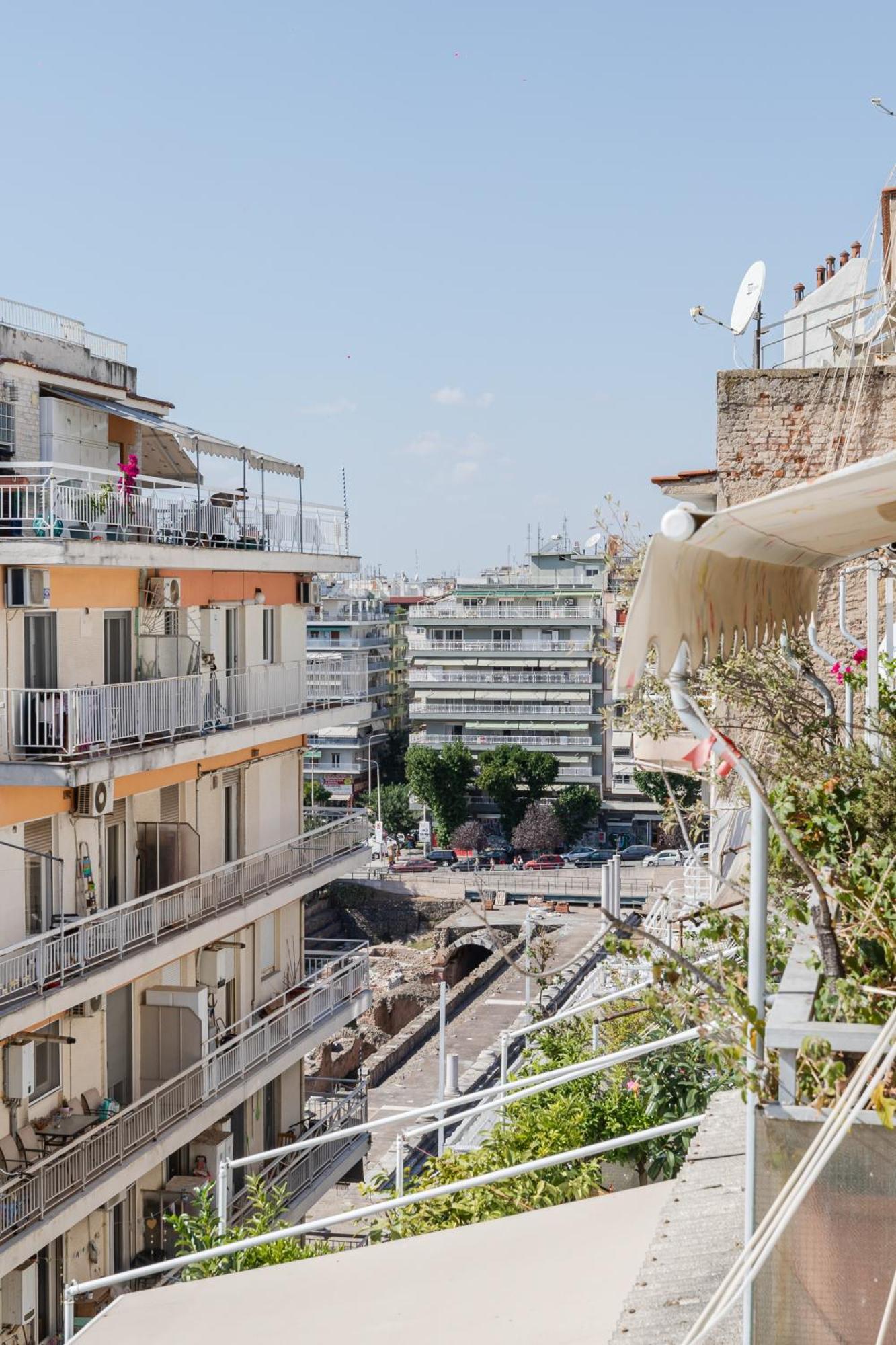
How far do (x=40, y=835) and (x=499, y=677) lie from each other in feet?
232

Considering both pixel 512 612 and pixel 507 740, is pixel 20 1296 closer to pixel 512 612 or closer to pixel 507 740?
pixel 507 740

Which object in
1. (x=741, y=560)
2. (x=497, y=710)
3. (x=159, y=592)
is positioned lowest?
(x=497, y=710)

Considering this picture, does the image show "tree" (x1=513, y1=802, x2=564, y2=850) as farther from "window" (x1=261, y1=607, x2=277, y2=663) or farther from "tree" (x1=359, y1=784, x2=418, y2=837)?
"window" (x1=261, y1=607, x2=277, y2=663)

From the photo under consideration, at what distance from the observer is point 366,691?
8250 centimetres

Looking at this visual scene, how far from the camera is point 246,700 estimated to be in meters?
17.5

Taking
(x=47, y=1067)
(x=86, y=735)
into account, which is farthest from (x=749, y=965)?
(x=47, y=1067)

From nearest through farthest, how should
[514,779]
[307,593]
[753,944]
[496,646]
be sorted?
[753,944] → [307,593] → [514,779] → [496,646]

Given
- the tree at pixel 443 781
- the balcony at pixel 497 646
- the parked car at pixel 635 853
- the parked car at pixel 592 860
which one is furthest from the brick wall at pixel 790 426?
the balcony at pixel 497 646

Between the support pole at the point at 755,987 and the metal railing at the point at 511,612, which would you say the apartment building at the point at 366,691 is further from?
the support pole at the point at 755,987

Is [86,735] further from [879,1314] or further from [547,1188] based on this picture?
[879,1314]

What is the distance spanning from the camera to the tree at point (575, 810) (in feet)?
250

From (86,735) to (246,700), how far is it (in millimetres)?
4123

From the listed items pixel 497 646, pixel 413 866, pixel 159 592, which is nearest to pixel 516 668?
pixel 497 646

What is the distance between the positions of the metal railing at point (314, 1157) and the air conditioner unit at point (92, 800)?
427 centimetres
